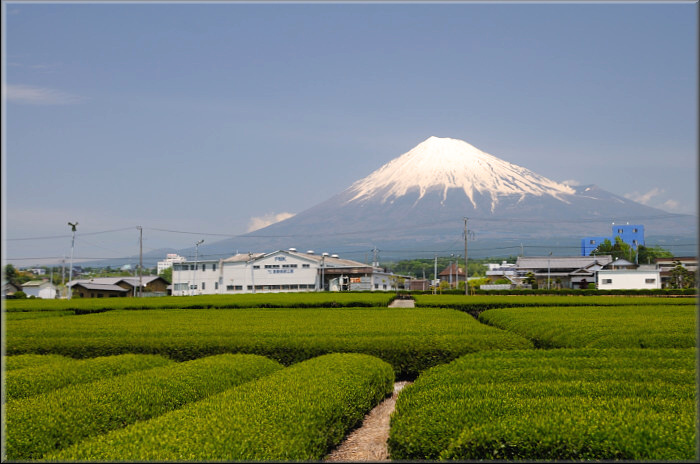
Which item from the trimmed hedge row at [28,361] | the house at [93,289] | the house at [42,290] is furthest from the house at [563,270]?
the trimmed hedge row at [28,361]

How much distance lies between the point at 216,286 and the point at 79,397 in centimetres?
7797

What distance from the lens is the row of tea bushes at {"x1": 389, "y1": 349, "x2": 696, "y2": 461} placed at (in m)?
5.75

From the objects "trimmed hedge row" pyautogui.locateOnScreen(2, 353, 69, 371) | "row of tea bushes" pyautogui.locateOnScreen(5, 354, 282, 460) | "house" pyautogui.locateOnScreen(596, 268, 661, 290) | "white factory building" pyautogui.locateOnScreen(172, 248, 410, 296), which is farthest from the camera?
"white factory building" pyautogui.locateOnScreen(172, 248, 410, 296)

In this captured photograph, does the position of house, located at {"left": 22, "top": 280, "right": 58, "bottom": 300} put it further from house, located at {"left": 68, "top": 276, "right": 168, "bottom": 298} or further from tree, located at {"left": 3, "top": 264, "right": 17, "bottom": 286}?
tree, located at {"left": 3, "top": 264, "right": 17, "bottom": 286}

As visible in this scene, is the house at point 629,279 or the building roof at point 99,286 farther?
the building roof at point 99,286

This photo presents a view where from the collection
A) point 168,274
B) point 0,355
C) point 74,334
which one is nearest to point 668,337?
point 0,355

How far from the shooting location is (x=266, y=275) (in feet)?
276

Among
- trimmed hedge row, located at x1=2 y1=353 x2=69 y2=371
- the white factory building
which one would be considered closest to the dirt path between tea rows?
trimmed hedge row, located at x1=2 y1=353 x2=69 y2=371

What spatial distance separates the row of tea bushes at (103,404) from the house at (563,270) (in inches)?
3063

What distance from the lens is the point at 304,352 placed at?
→ 15703 millimetres

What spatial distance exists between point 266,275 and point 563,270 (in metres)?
47.0

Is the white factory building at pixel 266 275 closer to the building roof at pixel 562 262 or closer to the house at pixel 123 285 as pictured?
the house at pixel 123 285

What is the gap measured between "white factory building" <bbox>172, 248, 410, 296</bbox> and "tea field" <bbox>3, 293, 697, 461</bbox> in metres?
65.5

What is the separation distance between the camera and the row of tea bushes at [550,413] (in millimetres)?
5746
